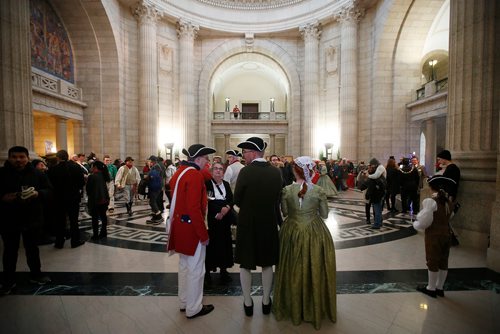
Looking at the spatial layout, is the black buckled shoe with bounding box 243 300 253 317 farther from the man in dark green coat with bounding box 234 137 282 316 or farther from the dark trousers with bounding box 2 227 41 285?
the dark trousers with bounding box 2 227 41 285

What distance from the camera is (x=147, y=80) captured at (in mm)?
16500

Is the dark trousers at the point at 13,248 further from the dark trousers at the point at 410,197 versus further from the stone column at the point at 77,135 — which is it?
the stone column at the point at 77,135

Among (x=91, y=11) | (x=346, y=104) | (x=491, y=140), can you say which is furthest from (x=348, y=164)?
(x=91, y=11)

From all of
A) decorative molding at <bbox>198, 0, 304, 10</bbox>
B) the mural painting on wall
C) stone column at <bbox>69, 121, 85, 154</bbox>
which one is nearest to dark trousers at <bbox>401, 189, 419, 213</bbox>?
the mural painting on wall

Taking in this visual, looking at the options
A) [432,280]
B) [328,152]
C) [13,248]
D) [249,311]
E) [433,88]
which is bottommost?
[249,311]

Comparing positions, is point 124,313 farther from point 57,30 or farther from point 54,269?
point 57,30

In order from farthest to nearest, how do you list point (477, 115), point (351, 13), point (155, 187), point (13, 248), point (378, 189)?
point (351, 13)
point (155, 187)
point (378, 189)
point (477, 115)
point (13, 248)

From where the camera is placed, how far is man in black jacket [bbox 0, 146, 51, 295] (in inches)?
140

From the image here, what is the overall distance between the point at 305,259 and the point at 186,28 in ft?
65.1

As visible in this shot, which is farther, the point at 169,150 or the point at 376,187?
the point at 169,150

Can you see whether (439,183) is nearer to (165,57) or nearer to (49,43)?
(49,43)

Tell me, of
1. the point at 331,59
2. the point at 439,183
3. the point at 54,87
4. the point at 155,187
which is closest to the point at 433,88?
the point at 331,59

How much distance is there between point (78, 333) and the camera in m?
2.68

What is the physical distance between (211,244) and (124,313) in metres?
1.23
